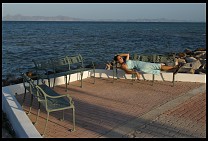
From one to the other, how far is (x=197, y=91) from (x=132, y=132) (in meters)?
3.42

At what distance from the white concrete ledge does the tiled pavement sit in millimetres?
270

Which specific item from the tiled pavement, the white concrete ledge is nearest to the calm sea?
the white concrete ledge

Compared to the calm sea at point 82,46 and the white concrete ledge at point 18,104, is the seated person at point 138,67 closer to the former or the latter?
the white concrete ledge at point 18,104

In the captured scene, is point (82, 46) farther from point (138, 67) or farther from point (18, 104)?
point (18, 104)

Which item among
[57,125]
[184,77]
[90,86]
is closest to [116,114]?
[57,125]

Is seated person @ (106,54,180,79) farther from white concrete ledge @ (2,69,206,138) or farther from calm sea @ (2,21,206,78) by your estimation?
calm sea @ (2,21,206,78)

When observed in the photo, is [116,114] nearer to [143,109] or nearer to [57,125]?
[143,109]

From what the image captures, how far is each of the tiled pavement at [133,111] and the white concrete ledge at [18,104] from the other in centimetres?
27

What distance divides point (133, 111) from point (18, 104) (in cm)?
249

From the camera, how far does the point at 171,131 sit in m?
5.96

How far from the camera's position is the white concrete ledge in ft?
18.7

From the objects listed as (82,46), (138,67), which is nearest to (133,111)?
(138,67)

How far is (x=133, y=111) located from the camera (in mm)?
7039

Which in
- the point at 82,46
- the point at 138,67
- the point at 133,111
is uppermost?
the point at 138,67
